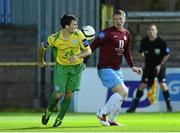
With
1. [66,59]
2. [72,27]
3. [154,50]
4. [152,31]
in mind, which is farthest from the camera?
[154,50]

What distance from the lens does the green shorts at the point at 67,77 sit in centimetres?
1327

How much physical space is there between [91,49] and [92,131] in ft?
6.05

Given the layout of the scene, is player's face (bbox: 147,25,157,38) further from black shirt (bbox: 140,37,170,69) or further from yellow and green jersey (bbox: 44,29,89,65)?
yellow and green jersey (bbox: 44,29,89,65)

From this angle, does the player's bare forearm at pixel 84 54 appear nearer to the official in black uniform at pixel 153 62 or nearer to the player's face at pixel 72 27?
the player's face at pixel 72 27

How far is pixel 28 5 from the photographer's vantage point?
23.1 metres

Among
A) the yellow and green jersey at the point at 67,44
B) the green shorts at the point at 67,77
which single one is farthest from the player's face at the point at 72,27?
the green shorts at the point at 67,77

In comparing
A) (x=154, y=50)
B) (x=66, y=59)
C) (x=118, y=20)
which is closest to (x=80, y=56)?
(x=66, y=59)

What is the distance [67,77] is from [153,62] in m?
6.59

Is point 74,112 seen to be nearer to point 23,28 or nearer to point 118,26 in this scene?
point 23,28

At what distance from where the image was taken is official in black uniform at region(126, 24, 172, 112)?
19.4 meters

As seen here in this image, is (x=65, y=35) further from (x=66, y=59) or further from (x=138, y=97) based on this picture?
(x=138, y=97)

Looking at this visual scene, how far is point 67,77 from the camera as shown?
13328mm

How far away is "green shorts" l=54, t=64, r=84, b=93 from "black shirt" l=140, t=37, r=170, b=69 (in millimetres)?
6336

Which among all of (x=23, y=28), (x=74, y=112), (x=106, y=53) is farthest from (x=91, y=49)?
(x=23, y=28)
